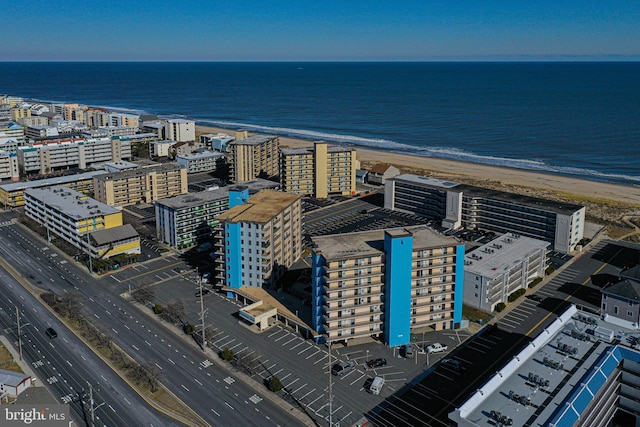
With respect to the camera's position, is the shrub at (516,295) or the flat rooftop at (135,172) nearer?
the shrub at (516,295)

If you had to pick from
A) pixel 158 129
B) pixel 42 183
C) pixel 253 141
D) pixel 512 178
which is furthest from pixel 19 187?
pixel 512 178

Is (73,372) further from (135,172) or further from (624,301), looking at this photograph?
(135,172)

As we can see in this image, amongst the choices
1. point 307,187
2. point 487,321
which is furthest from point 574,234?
point 307,187

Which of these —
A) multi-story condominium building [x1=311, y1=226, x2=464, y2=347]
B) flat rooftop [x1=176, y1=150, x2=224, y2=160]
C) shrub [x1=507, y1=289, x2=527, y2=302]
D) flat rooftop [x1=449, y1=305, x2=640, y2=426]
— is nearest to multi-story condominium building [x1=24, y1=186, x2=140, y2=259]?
multi-story condominium building [x1=311, y1=226, x2=464, y2=347]

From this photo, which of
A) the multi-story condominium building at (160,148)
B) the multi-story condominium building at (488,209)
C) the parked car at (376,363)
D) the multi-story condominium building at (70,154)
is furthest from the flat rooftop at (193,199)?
the multi-story condominium building at (160,148)

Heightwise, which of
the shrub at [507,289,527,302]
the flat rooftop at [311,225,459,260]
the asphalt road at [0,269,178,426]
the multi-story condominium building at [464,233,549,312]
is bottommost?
the asphalt road at [0,269,178,426]

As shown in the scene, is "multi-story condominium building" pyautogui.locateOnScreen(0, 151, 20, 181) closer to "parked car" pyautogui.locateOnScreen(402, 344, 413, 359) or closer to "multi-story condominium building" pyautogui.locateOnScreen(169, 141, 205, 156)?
"multi-story condominium building" pyautogui.locateOnScreen(169, 141, 205, 156)

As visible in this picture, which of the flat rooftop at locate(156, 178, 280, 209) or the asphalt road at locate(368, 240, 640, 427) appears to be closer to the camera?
the asphalt road at locate(368, 240, 640, 427)

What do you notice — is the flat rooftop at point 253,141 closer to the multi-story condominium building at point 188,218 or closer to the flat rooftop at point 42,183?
the flat rooftop at point 42,183
